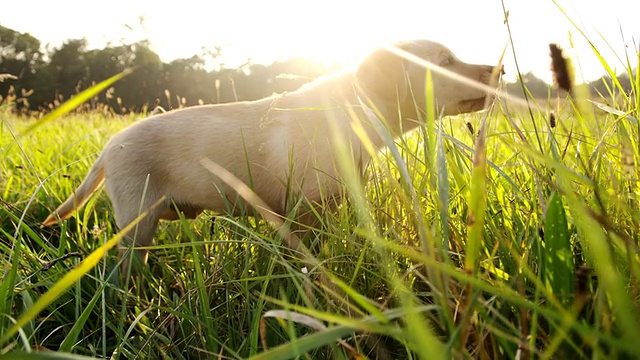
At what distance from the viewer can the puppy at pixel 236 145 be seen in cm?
262

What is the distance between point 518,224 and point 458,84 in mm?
1708

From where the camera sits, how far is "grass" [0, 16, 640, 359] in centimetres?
64

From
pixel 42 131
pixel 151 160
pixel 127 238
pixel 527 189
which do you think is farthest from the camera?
pixel 42 131

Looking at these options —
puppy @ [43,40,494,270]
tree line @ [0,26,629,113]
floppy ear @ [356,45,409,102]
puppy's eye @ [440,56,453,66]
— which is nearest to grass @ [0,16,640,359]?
puppy @ [43,40,494,270]

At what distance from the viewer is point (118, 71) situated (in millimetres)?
23141

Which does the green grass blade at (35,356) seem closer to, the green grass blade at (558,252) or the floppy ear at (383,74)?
the green grass blade at (558,252)

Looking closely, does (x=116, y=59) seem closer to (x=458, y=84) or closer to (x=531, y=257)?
(x=458, y=84)

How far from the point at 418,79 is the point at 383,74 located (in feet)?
0.96

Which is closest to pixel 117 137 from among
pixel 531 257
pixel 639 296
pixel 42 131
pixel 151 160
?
pixel 151 160

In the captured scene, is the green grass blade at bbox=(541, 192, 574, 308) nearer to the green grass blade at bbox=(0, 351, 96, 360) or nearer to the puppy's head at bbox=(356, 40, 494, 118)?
the green grass blade at bbox=(0, 351, 96, 360)

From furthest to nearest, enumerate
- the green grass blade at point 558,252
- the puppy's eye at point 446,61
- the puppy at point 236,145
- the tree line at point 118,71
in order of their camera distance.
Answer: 1. the tree line at point 118,71
2. the puppy's eye at point 446,61
3. the puppy at point 236,145
4. the green grass blade at point 558,252

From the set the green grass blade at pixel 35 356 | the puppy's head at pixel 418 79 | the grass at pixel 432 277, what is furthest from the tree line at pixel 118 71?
the green grass blade at pixel 35 356

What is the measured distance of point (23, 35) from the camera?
2338 centimetres

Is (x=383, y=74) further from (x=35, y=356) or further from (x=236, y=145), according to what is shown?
(x=35, y=356)
